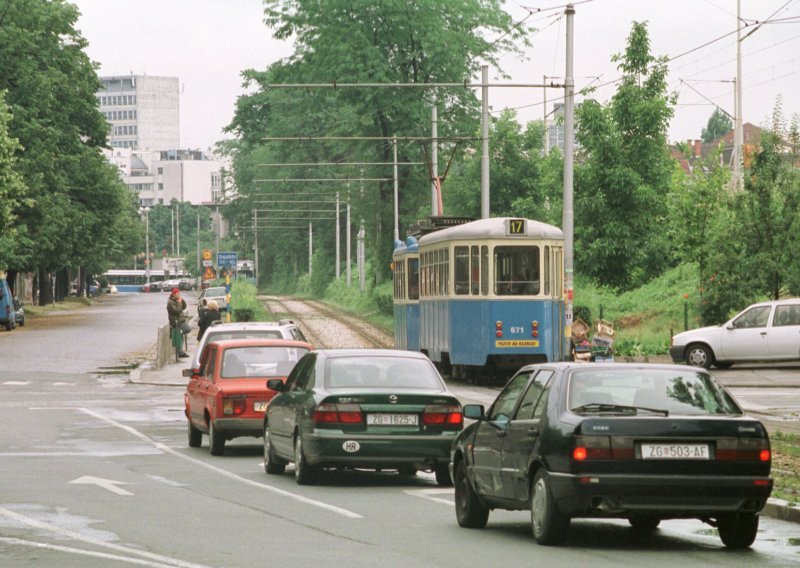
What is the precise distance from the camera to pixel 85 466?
19.7 meters

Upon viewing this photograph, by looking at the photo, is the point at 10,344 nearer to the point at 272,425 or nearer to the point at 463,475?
the point at 272,425

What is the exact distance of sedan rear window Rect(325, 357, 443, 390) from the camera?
17.3 meters

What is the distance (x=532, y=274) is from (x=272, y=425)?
17.0 metres

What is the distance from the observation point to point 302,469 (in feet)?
56.9

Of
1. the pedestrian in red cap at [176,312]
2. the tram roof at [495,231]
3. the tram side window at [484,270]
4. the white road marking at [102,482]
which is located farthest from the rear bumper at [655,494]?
the pedestrian in red cap at [176,312]

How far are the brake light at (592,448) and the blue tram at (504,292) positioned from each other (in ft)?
74.8

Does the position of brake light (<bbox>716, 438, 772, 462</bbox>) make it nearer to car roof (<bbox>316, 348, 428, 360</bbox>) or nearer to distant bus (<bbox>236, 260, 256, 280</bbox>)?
car roof (<bbox>316, 348, 428, 360</bbox>)

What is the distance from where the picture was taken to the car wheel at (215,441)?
69.7ft

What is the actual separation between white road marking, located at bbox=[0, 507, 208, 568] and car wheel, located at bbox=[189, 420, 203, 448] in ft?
28.1

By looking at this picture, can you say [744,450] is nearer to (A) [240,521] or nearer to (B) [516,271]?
(A) [240,521]

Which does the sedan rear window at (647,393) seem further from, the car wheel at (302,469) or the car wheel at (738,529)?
the car wheel at (302,469)

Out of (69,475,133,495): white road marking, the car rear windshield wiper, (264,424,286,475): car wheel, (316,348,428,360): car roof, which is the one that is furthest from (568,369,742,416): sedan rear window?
(264,424,286,475): car wheel

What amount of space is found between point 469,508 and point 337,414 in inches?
139

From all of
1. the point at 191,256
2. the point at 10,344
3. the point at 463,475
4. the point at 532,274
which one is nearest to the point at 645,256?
the point at 532,274
